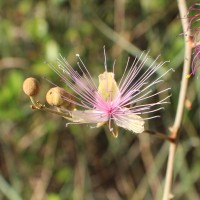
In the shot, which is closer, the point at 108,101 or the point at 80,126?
the point at 108,101

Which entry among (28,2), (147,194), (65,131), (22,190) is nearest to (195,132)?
(147,194)

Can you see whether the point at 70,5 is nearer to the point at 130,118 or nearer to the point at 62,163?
the point at 62,163

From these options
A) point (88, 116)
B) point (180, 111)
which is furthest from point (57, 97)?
point (180, 111)

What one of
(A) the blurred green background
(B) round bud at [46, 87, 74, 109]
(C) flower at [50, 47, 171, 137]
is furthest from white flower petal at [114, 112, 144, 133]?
(A) the blurred green background

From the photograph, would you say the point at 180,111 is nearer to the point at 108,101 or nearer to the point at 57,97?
the point at 108,101

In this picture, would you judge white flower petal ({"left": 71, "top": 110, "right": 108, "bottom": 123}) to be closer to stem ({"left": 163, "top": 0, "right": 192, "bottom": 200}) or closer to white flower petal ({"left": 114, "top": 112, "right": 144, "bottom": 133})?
white flower petal ({"left": 114, "top": 112, "right": 144, "bottom": 133})

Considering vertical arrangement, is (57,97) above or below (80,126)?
above

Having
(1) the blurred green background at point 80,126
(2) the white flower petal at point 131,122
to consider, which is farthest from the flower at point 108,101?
(1) the blurred green background at point 80,126
